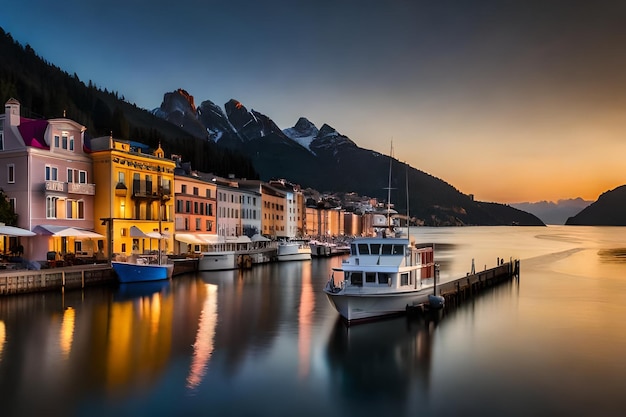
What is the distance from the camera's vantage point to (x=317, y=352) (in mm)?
32156

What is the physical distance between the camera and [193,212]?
82.1 metres

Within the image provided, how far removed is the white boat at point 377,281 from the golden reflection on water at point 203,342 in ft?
28.3

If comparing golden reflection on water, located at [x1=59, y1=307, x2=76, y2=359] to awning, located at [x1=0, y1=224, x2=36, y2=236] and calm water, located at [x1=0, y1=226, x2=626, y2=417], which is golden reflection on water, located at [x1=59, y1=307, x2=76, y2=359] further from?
awning, located at [x1=0, y1=224, x2=36, y2=236]

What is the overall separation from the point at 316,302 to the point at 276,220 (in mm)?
71159

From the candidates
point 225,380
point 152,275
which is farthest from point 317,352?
point 152,275

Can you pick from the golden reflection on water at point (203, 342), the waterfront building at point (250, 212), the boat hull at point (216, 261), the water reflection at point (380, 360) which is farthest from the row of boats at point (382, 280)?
the waterfront building at point (250, 212)

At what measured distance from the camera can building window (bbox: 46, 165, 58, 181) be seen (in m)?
58.8

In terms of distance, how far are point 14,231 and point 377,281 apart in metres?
35.6

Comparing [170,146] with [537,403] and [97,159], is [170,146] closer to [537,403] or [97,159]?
[97,159]

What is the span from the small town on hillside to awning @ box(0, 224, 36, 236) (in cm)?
278

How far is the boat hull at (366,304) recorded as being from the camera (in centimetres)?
3684

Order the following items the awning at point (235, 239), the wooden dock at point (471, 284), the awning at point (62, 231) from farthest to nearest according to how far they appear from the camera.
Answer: the awning at point (235, 239) → the awning at point (62, 231) → the wooden dock at point (471, 284)

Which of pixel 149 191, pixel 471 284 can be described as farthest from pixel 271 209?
pixel 471 284

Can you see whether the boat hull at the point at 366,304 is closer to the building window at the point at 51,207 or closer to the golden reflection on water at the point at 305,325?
the golden reflection on water at the point at 305,325
